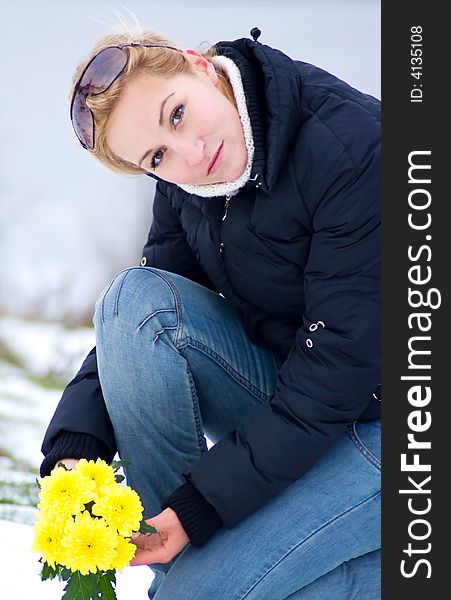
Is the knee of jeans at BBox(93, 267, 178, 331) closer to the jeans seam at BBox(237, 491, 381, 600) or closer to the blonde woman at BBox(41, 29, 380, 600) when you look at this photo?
the blonde woman at BBox(41, 29, 380, 600)

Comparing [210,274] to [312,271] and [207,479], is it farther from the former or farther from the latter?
[207,479]

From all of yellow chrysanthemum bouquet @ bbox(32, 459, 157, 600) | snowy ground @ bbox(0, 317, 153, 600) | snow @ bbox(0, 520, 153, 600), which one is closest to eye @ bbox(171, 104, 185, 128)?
yellow chrysanthemum bouquet @ bbox(32, 459, 157, 600)

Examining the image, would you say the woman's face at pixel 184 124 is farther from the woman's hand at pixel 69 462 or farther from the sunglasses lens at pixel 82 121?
the woman's hand at pixel 69 462

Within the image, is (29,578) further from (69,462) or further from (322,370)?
(322,370)

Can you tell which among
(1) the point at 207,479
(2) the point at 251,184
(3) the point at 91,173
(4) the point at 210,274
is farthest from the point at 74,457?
(3) the point at 91,173

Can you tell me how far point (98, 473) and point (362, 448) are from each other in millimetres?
449

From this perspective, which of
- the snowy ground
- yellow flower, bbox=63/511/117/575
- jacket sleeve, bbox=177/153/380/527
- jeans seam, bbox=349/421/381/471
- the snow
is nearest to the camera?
yellow flower, bbox=63/511/117/575

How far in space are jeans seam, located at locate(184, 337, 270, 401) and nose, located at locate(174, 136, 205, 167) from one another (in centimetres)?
32

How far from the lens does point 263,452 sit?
129 cm

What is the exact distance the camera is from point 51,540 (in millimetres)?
1146

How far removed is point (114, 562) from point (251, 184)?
610 mm

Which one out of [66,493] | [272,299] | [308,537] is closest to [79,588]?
[66,493]

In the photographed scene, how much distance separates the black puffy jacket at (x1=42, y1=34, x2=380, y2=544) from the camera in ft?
4.10

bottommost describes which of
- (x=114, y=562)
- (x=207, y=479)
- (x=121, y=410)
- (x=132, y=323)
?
(x=114, y=562)
